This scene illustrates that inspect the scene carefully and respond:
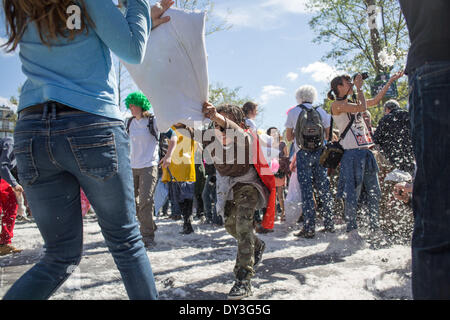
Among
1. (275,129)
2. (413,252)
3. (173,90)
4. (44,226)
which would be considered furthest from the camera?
(275,129)

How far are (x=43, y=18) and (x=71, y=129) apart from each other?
0.49 m

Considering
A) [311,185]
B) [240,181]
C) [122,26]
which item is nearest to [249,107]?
[311,185]

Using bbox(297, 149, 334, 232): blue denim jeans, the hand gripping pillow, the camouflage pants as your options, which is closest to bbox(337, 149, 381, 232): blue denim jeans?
bbox(297, 149, 334, 232): blue denim jeans

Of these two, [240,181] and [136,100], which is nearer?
[240,181]

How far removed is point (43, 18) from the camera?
154 cm

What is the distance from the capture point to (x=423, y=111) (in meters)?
1.30

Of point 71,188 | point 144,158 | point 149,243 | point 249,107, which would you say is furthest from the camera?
point 249,107

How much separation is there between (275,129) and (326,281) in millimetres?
5661

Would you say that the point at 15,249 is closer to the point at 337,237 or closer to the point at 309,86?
the point at 337,237

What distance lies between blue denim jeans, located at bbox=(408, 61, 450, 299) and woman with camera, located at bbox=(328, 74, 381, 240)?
3592 mm

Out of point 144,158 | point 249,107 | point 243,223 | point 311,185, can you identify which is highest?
point 249,107

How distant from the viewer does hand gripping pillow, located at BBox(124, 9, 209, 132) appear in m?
2.50

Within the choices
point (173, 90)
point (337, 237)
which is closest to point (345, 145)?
point (337, 237)

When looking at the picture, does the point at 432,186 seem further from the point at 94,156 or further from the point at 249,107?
the point at 249,107
